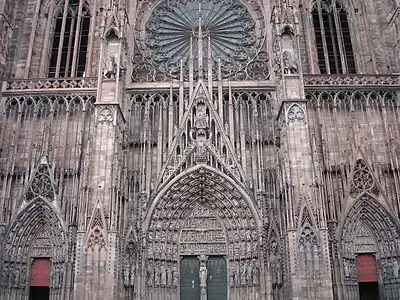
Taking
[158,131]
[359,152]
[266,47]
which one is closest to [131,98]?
[158,131]

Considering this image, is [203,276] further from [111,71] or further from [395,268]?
[111,71]

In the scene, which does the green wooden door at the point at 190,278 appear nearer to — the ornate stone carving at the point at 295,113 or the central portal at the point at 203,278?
the central portal at the point at 203,278

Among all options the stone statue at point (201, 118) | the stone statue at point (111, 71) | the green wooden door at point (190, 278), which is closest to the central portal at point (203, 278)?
the green wooden door at point (190, 278)

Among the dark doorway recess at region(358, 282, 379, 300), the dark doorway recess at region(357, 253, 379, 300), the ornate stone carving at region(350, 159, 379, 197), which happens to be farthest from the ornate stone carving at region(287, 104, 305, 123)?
the dark doorway recess at region(358, 282, 379, 300)

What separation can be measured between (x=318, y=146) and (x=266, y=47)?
5375 mm

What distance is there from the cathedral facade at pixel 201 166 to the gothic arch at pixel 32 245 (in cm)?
5

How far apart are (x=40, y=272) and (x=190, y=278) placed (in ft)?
18.5

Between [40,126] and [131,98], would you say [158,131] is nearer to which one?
[131,98]

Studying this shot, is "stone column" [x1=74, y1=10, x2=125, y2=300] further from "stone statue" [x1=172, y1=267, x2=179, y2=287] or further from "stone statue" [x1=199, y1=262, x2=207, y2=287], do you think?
"stone statue" [x1=199, y1=262, x2=207, y2=287]

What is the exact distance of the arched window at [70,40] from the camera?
2183 centimetres

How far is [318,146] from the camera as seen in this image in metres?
19.2

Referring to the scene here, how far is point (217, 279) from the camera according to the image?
18.2 metres

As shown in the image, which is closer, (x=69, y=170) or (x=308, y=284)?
(x=308, y=284)

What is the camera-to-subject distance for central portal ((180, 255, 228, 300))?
17891 millimetres
